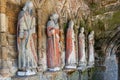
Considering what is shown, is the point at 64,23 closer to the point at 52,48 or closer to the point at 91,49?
the point at 52,48

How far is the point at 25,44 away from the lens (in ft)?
11.2

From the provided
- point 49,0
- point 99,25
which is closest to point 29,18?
point 49,0

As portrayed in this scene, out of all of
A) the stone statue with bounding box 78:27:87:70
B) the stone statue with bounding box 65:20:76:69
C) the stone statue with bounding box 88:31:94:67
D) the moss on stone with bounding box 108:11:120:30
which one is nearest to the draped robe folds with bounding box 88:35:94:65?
the stone statue with bounding box 88:31:94:67

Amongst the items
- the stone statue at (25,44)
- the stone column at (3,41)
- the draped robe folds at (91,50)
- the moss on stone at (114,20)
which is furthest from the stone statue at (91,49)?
the stone column at (3,41)

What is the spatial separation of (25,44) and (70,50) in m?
1.71

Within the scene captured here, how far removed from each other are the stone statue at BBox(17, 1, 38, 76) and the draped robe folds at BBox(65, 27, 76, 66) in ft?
4.77

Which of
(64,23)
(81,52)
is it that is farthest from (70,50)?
(64,23)

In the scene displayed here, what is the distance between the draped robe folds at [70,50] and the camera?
15.9ft

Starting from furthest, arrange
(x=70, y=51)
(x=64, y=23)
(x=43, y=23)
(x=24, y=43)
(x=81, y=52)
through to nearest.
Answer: (x=81, y=52)
(x=64, y=23)
(x=70, y=51)
(x=43, y=23)
(x=24, y=43)

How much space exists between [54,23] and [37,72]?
1.18 m

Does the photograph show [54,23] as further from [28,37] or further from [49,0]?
[28,37]

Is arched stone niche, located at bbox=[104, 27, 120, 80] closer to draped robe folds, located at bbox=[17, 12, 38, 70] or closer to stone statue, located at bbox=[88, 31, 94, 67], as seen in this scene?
stone statue, located at bbox=[88, 31, 94, 67]

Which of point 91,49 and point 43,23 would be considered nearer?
point 43,23

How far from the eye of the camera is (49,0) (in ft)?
14.9
